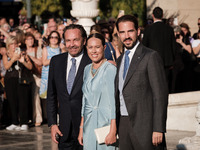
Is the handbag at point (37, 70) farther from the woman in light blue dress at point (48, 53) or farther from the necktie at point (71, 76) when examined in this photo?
the necktie at point (71, 76)

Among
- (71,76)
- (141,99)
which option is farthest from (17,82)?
(141,99)

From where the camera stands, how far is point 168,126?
11.2 metres

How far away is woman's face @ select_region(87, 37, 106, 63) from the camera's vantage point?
5926 mm

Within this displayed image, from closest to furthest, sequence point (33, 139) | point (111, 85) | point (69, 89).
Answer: point (111, 85)
point (69, 89)
point (33, 139)

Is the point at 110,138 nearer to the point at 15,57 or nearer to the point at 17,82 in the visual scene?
the point at 15,57

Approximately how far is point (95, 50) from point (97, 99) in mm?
554

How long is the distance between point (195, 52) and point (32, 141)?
5.29 meters

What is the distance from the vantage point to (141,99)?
5.41 metres

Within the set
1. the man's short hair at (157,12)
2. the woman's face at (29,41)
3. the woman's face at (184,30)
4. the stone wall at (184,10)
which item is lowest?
the woman's face at (29,41)

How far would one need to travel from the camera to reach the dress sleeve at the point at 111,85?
5.64m

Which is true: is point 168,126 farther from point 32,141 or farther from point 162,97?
point 162,97

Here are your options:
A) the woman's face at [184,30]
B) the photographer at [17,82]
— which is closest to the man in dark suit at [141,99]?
the photographer at [17,82]

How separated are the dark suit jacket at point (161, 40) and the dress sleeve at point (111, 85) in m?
5.77

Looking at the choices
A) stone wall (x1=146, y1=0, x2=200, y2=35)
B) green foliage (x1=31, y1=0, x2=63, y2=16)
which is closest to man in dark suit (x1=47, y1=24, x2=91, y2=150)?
stone wall (x1=146, y1=0, x2=200, y2=35)
